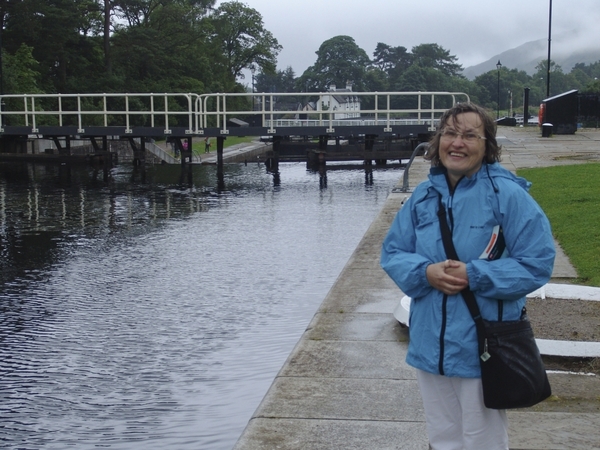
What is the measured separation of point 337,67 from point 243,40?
25.4 m

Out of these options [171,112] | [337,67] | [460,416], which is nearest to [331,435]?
[460,416]

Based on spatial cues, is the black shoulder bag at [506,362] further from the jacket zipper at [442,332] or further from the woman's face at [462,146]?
the woman's face at [462,146]

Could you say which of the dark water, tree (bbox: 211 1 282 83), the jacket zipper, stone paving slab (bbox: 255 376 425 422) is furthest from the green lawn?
tree (bbox: 211 1 282 83)

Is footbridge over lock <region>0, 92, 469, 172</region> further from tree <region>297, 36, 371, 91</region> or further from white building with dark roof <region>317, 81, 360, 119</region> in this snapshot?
tree <region>297, 36, 371, 91</region>

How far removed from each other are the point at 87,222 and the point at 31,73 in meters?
25.6

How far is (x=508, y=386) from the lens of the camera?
330cm

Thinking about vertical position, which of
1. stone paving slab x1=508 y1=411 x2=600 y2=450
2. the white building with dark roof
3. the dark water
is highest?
the white building with dark roof

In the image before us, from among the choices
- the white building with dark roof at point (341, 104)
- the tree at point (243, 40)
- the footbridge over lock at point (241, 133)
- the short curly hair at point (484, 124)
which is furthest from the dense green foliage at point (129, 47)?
the short curly hair at point (484, 124)

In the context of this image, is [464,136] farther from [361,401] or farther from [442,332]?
[361,401]

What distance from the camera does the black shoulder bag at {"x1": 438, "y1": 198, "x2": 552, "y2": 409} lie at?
3.30 meters

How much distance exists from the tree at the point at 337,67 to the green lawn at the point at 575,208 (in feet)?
266

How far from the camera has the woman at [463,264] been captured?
10.9 feet

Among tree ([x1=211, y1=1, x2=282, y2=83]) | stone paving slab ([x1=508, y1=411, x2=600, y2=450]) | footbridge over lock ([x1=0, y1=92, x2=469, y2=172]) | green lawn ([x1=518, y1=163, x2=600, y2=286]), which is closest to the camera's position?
stone paving slab ([x1=508, y1=411, x2=600, y2=450])

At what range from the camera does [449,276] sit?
3.31 metres
